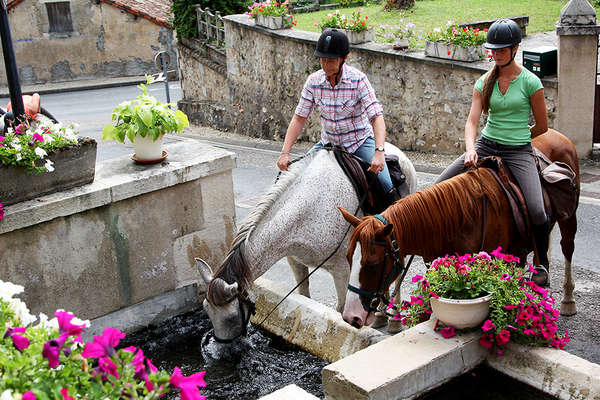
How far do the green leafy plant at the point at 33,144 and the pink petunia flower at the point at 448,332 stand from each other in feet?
10.6

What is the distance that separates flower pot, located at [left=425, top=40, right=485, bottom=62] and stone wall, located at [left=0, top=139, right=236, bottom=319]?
20.3 feet

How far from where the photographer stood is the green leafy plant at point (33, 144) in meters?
5.21

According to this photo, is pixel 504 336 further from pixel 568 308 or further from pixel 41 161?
pixel 41 161

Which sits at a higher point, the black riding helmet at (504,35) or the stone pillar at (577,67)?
the black riding helmet at (504,35)

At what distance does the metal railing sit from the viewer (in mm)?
18578

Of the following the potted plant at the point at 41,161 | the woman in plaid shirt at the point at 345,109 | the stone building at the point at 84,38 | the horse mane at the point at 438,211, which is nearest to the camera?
the horse mane at the point at 438,211

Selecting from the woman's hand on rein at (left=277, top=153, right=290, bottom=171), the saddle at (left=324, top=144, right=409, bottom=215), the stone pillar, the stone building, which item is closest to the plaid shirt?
the saddle at (left=324, top=144, right=409, bottom=215)

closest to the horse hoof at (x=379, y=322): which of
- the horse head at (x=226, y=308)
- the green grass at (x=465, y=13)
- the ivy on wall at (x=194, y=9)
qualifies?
the horse head at (x=226, y=308)

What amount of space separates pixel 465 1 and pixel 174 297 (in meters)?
18.2

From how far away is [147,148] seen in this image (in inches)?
247

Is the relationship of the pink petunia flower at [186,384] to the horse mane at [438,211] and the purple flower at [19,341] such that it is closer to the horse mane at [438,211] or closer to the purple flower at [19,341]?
the purple flower at [19,341]

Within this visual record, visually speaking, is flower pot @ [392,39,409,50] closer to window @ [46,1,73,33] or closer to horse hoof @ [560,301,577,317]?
horse hoof @ [560,301,577,317]

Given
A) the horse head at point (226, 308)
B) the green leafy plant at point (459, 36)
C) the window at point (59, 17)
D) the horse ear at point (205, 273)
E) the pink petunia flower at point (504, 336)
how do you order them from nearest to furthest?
the pink petunia flower at point (504, 336)
the horse head at point (226, 308)
the horse ear at point (205, 273)
the green leafy plant at point (459, 36)
the window at point (59, 17)

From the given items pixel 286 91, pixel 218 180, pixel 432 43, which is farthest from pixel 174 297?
pixel 286 91
